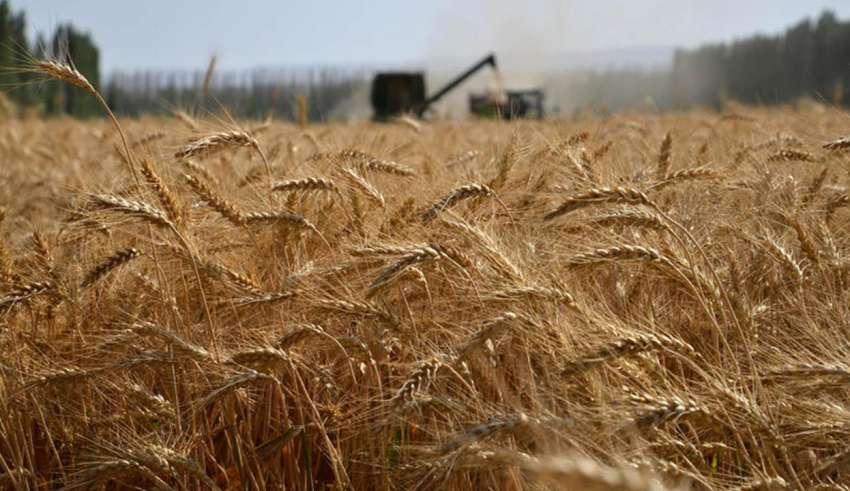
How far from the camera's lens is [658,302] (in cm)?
232

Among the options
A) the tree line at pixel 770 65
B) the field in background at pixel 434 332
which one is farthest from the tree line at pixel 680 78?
the field in background at pixel 434 332

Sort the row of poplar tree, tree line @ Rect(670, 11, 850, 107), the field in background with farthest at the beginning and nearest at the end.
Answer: tree line @ Rect(670, 11, 850, 107)
the row of poplar tree
the field in background

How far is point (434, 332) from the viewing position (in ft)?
7.38

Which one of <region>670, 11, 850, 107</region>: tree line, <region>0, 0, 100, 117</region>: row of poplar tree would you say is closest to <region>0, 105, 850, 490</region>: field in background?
<region>0, 0, 100, 117</region>: row of poplar tree

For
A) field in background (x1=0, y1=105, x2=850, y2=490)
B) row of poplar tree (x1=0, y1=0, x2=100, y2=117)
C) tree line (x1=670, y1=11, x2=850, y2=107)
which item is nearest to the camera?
field in background (x1=0, y1=105, x2=850, y2=490)

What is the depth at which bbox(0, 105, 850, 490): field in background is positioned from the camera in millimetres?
1656

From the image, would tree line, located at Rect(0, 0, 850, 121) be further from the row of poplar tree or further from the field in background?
the field in background

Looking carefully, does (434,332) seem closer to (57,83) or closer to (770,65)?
(57,83)

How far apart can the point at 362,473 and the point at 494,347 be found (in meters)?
0.39

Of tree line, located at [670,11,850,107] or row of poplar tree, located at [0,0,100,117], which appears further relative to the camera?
tree line, located at [670,11,850,107]

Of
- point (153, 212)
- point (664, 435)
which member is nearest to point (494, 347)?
point (664, 435)

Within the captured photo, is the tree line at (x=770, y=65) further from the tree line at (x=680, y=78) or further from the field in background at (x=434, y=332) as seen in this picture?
the field in background at (x=434, y=332)

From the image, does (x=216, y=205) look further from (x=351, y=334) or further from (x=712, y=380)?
(x=712, y=380)

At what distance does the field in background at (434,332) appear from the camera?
166cm
